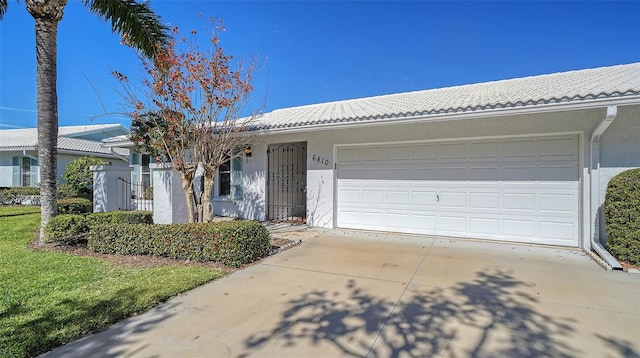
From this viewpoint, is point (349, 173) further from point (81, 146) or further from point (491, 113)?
point (81, 146)

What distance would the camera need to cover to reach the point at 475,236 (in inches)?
298

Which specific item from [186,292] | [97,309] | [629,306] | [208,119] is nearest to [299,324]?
[186,292]

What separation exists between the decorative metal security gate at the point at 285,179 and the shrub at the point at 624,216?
24.4 ft

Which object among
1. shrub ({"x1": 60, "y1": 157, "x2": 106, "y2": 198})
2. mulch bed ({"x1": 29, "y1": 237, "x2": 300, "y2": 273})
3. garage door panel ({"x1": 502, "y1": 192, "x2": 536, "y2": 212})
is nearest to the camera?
mulch bed ({"x1": 29, "y1": 237, "x2": 300, "y2": 273})

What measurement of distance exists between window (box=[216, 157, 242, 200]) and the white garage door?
144 inches

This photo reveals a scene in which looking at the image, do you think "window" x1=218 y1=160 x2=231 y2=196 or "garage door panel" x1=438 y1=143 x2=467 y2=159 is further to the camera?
"window" x1=218 y1=160 x2=231 y2=196

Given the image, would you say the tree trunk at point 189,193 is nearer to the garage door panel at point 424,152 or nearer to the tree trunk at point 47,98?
the tree trunk at point 47,98

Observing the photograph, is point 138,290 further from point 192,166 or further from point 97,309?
point 192,166

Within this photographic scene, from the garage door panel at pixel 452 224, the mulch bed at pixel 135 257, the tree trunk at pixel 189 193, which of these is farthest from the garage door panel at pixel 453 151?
the tree trunk at pixel 189 193

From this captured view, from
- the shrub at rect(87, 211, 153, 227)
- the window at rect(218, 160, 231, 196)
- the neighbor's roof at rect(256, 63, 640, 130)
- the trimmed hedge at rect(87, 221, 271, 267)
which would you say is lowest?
the trimmed hedge at rect(87, 221, 271, 267)

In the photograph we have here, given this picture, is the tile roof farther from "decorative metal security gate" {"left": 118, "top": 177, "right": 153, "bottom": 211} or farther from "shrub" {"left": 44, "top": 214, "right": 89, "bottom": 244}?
"shrub" {"left": 44, "top": 214, "right": 89, "bottom": 244}

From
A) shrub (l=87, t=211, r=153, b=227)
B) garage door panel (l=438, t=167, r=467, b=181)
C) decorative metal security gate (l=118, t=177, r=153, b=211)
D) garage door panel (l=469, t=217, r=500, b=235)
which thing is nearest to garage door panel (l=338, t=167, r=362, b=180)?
garage door panel (l=438, t=167, r=467, b=181)

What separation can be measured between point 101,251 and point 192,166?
2399mm

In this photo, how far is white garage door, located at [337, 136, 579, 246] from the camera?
22.3 ft
